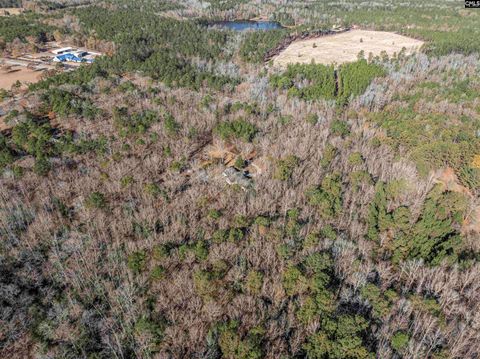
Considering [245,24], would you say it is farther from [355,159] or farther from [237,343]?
[237,343]

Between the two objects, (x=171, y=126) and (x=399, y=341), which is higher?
(x=171, y=126)

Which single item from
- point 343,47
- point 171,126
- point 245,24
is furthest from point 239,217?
point 245,24

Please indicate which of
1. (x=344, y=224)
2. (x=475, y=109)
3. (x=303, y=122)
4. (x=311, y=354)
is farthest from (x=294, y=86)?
(x=311, y=354)

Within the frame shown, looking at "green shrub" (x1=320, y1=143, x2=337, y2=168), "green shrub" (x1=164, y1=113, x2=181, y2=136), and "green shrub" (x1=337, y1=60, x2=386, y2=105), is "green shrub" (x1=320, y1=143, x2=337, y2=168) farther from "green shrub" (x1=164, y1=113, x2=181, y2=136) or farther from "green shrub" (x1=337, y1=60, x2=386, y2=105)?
"green shrub" (x1=164, y1=113, x2=181, y2=136)

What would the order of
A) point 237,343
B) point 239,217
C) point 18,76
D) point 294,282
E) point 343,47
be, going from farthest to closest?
point 343,47
point 18,76
point 239,217
point 294,282
point 237,343

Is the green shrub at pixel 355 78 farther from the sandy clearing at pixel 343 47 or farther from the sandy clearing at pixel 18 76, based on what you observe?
the sandy clearing at pixel 18 76

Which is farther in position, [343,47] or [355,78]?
[343,47]

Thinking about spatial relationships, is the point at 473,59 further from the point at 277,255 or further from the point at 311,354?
the point at 311,354
